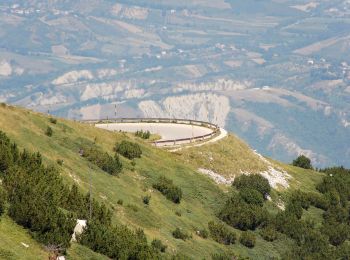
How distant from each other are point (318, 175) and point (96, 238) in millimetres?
71962

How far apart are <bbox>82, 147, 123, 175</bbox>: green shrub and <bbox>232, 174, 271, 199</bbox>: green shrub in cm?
1961

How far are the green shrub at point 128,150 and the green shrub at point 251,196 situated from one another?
44.1 ft

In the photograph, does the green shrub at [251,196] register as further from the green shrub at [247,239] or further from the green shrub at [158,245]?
the green shrub at [158,245]

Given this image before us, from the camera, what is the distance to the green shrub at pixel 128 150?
94438 millimetres

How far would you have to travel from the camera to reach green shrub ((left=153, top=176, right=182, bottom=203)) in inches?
3366

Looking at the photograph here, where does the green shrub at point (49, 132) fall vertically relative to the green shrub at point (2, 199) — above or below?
below

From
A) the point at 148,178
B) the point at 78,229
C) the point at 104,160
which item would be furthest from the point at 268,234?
the point at 78,229

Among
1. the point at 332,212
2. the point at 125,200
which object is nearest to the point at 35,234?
the point at 125,200

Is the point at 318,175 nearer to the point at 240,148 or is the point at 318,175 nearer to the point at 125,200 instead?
the point at 240,148

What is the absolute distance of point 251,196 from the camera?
96250 millimetres

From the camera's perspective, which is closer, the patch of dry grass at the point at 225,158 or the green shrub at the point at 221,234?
the green shrub at the point at 221,234

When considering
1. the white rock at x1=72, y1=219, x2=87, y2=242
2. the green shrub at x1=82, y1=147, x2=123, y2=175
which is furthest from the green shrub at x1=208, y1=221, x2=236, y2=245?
the white rock at x1=72, y1=219, x2=87, y2=242

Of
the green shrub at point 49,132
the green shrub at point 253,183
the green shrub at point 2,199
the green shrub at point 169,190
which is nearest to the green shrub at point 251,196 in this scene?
the green shrub at point 253,183

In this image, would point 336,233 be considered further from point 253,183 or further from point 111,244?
point 111,244
